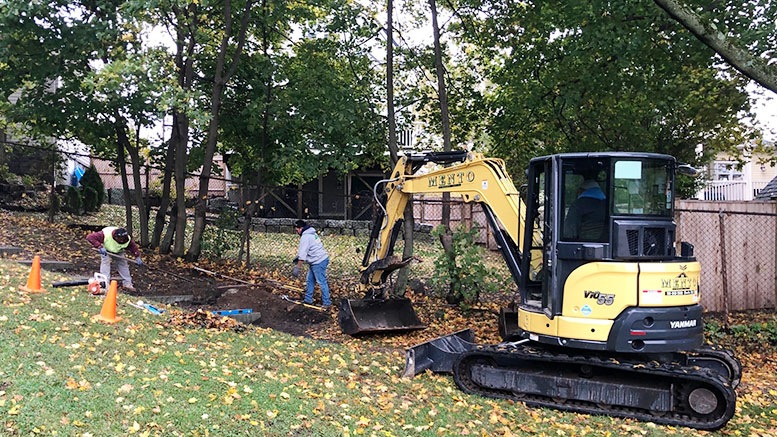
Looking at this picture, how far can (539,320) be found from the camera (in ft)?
22.8

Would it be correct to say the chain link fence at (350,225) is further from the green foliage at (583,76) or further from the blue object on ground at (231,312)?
the blue object on ground at (231,312)

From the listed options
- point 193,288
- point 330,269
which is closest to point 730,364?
point 193,288

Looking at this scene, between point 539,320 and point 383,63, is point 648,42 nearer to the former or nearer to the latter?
point 383,63

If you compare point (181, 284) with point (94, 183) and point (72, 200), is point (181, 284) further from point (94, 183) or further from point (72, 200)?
point (94, 183)

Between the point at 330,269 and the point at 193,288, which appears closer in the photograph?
the point at 193,288

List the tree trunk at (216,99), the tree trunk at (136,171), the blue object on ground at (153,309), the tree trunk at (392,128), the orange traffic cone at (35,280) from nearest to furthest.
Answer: the orange traffic cone at (35,280) < the blue object on ground at (153,309) < the tree trunk at (392,128) < the tree trunk at (216,99) < the tree trunk at (136,171)

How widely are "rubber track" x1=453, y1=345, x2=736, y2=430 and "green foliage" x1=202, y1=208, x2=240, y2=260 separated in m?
8.48

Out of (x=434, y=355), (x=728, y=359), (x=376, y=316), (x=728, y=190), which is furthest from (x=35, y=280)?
(x=728, y=190)

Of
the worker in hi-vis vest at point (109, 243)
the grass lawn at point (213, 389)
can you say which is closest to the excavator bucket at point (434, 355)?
the grass lawn at point (213, 389)

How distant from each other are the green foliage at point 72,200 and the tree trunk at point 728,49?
16420mm

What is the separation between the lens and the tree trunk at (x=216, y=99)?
506 inches

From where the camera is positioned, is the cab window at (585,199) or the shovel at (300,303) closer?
the cab window at (585,199)

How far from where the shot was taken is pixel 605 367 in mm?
6703

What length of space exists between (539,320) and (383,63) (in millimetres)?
8238
